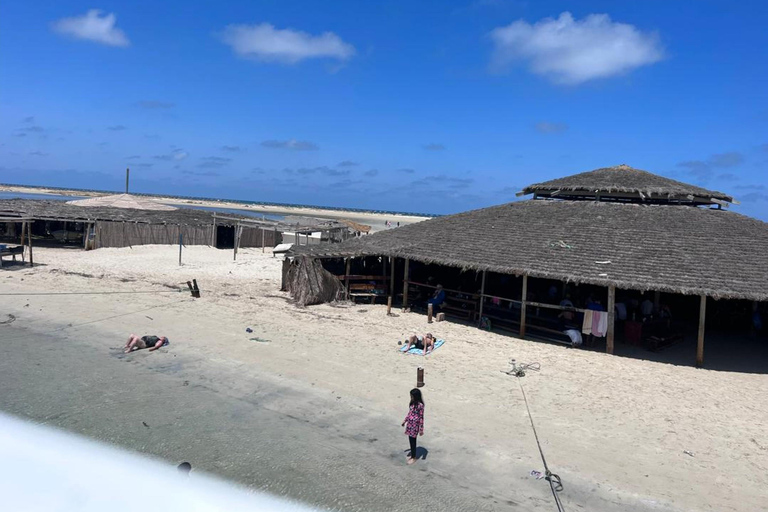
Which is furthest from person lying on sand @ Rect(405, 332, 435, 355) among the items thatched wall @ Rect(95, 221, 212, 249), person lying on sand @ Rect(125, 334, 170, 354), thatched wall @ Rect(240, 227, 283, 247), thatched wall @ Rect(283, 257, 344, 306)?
thatched wall @ Rect(95, 221, 212, 249)

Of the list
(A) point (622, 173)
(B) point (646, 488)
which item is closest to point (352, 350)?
(B) point (646, 488)

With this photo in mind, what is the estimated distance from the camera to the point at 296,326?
15336mm

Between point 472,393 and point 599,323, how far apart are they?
5.02 m

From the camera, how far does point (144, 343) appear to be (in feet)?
41.8

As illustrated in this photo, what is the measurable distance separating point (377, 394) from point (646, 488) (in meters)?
4.90

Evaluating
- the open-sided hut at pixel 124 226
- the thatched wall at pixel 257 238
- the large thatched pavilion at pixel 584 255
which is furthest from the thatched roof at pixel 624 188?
the thatched wall at pixel 257 238

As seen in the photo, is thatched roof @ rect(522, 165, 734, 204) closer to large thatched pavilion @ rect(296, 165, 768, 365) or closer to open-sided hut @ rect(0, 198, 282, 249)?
large thatched pavilion @ rect(296, 165, 768, 365)

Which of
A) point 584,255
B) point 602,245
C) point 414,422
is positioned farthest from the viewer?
point 602,245

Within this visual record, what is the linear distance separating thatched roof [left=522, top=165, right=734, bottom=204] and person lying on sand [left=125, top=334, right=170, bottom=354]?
15.0 m

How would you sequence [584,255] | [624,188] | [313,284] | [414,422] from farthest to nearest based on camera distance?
[624,188]
[313,284]
[584,255]
[414,422]

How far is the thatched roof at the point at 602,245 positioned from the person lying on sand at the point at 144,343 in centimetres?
674

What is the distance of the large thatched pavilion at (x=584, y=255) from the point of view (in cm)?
1334

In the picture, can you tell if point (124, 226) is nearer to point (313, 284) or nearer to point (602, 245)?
point (313, 284)

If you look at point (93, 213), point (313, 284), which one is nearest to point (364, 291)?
point (313, 284)
